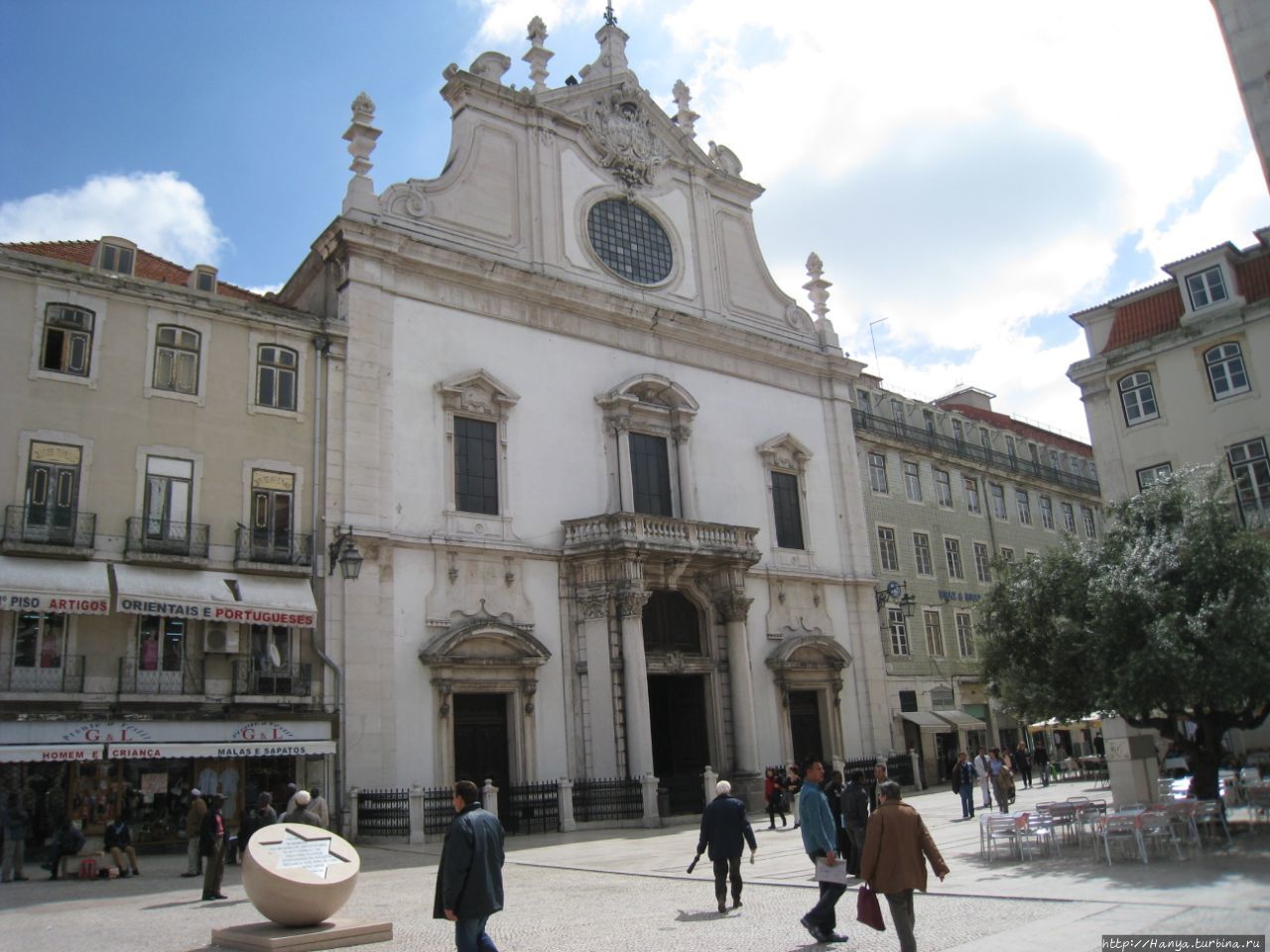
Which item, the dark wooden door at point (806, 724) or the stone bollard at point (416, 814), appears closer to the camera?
the stone bollard at point (416, 814)

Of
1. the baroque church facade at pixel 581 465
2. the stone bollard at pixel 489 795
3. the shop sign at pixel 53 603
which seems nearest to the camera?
the shop sign at pixel 53 603

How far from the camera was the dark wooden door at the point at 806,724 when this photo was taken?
3180 centimetres

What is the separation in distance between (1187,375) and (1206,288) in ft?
7.59

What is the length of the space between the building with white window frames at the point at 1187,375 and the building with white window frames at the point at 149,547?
68.2 feet

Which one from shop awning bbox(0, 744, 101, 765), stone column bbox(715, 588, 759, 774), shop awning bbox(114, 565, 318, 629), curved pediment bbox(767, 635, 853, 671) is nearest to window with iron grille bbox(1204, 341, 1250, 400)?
curved pediment bbox(767, 635, 853, 671)

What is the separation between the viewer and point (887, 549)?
38.9 m

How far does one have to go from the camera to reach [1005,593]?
18672mm

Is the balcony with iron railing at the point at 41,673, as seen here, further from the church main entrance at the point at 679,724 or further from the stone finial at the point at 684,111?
the stone finial at the point at 684,111

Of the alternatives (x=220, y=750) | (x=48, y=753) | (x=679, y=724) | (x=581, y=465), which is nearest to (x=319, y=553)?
(x=220, y=750)

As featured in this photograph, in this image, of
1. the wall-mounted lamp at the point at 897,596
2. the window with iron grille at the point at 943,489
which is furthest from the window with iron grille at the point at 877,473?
the wall-mounted lamp at the point at 897,596

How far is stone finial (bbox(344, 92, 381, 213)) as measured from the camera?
87.6ft

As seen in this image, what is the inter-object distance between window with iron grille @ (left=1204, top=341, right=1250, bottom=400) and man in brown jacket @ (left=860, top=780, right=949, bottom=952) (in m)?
22.0

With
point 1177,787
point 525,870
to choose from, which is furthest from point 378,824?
point 1177,787

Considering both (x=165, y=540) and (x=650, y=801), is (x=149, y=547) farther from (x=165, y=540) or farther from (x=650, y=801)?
(x=650, y=801)
